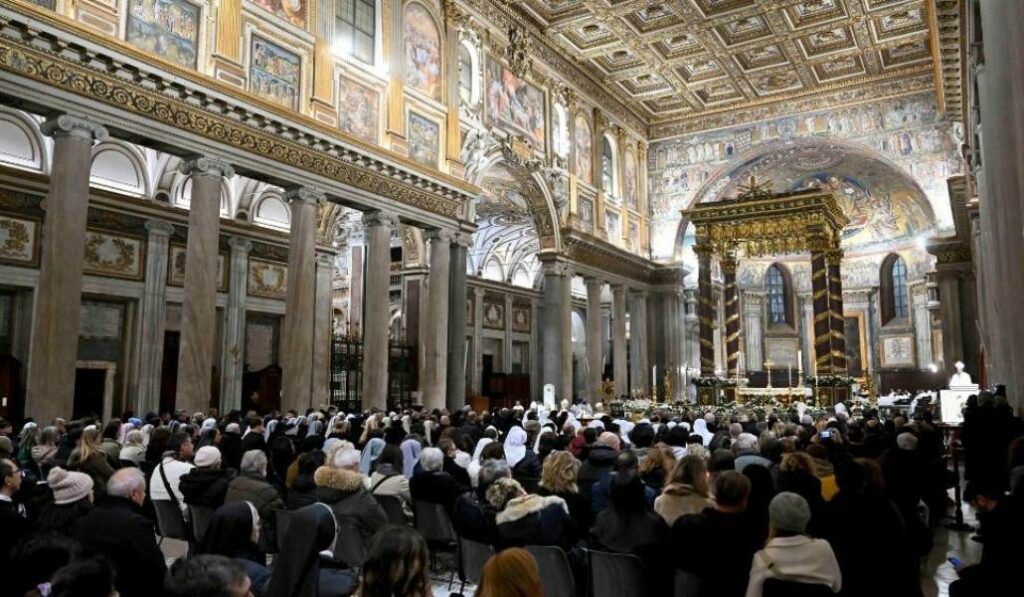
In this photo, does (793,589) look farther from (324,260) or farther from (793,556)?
(324,260)

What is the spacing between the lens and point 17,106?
10.3m

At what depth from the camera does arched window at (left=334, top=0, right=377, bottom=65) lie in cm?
1565

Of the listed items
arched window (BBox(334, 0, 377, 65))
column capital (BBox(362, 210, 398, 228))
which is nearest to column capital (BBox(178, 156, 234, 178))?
column capital (BBox(362, 210, 398, 228))

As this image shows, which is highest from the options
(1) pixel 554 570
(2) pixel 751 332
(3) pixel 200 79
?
(3) pixel 200 79

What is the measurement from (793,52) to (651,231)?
8.52 metres

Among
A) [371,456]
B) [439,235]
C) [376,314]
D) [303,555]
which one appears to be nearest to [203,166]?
[376,314]

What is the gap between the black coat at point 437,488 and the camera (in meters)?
5.82

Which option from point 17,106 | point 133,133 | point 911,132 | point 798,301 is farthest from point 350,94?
point 798,301

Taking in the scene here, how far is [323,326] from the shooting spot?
20578 mm

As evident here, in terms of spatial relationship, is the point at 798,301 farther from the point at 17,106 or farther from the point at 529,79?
the point at 17,106

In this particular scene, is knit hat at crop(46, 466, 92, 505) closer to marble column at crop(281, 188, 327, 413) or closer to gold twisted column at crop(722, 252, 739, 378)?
marble column at crop(281, 188, 327, 413)

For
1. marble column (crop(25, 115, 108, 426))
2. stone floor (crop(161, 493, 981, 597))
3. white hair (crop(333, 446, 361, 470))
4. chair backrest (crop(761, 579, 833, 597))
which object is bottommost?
stone floor (crop(161, 493, 981, 597))

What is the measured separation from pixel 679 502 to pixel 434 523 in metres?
2.22

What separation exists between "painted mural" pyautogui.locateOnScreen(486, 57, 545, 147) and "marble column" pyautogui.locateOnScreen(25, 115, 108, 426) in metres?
11.6
